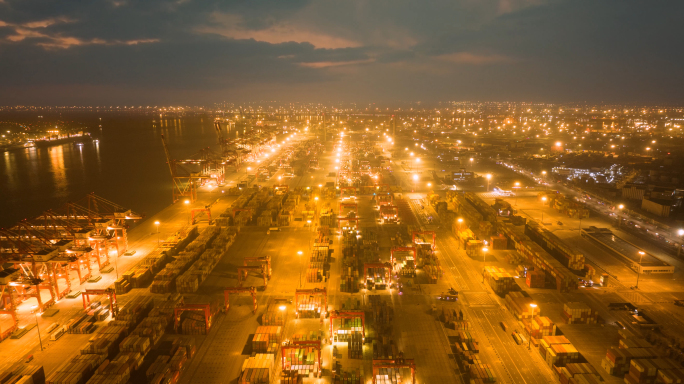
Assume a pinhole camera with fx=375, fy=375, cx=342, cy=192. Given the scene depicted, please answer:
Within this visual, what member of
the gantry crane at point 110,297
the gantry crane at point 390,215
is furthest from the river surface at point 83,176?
the gantry crane at point 390,215

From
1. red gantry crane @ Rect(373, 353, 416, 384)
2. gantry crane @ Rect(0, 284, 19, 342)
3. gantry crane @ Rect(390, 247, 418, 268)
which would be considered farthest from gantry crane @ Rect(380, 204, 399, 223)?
gantry crane @ Rect(0, 284, 19, 342)

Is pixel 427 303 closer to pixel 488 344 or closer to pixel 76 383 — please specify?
pixel 488 344

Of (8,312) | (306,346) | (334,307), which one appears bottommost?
(334,307)

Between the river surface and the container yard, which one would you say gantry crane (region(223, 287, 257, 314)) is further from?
the river surface

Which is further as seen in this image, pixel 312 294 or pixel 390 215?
pixel 390 215

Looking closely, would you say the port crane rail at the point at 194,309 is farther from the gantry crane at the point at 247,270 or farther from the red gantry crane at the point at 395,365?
the red gantry crane at the point at 395,365

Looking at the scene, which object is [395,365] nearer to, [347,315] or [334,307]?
[347,315]

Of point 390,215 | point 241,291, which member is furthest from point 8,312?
point 390,215

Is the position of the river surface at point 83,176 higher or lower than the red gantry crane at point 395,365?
lower
